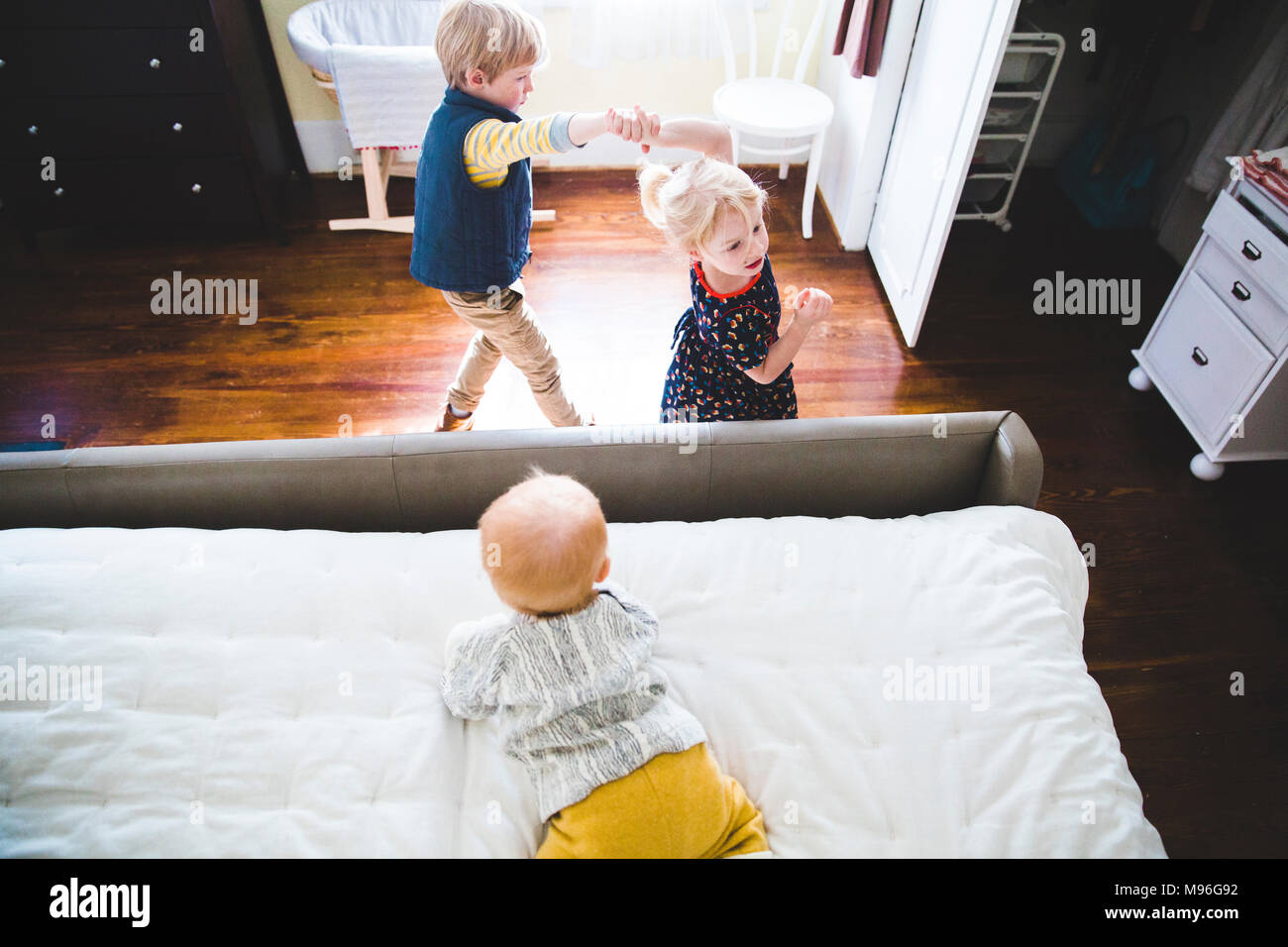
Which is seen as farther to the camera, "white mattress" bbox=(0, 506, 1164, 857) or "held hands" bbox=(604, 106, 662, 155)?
"held hands" bbox=(604, 106, 662, 155)

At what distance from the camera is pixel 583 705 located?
3.52ft

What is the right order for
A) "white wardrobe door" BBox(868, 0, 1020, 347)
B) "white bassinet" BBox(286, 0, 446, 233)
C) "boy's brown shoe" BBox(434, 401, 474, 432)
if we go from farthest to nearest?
"white bassinet" BBox(286, 0, 446, 233) → "boy's brown shoe" BBox(434, 401, 474, 432) → "white wardrobe door" BBox(868, 0, 1020, 347)

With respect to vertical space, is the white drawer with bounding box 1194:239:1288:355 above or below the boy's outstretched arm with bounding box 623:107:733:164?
below

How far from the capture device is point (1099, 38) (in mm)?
2855

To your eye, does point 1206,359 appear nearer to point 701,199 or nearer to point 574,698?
point 701,199

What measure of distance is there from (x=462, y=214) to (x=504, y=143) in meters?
0.21

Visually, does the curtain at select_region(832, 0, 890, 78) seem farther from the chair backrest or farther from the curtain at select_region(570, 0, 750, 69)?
the curtain at select_region(570, 0, 750, 69)

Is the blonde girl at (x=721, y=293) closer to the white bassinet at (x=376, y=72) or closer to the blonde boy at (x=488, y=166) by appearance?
the blonde boy at (x=488, y=166)

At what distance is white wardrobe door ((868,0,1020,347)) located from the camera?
198cm

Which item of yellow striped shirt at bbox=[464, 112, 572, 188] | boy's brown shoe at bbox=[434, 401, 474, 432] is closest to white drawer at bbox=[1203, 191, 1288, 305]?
yellow striped shirt at bbox=[464, 112, 572, 188]

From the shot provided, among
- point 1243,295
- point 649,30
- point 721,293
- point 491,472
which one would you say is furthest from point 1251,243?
point 649,30

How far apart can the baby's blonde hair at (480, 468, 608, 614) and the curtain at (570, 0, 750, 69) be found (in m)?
2.47
